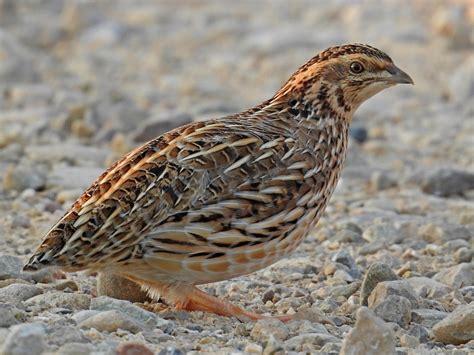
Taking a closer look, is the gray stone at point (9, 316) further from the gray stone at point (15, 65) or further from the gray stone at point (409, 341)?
the gray stone at point (15, 65)

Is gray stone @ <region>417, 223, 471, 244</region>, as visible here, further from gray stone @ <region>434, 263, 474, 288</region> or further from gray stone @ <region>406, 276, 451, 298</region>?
gray stone @ <region>406, 276, 451, 298</region>

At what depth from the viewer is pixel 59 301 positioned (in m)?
7.16

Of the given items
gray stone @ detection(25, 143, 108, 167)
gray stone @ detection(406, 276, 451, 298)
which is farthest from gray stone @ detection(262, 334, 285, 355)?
gray stone @ detection(25, 143, 108, 167)

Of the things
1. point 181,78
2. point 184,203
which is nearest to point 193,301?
point 184,203

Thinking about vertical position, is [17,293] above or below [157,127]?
below

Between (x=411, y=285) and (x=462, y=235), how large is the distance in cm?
180

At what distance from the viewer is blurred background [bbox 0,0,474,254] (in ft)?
39.9

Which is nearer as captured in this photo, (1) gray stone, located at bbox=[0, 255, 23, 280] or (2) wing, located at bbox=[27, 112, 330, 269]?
(2) wing, located at bbox=[27, 112, 330, 269]

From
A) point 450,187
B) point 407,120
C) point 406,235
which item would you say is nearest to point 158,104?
point 407,120

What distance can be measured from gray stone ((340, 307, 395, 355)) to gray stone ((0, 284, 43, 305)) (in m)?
2.06

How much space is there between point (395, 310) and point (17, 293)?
2285mm

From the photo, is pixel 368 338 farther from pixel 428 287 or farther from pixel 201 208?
pixel 428 287

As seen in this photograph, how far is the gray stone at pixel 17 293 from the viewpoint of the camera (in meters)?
7.12

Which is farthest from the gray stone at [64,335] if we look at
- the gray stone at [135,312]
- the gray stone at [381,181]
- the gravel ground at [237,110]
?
the gray stone at [381,181]
